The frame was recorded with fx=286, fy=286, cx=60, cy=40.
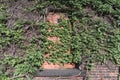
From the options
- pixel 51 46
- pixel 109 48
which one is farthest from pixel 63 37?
pixel 109 48

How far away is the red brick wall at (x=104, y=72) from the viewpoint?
724 centimetres

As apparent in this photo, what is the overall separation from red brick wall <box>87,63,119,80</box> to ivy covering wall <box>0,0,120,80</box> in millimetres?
162

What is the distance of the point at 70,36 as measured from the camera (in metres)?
7.03

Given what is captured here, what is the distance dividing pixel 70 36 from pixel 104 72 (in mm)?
1330

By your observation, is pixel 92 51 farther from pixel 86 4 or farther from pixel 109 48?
pixel 86 4

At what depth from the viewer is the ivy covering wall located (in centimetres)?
643

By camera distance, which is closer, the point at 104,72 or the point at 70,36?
the point at 70,36

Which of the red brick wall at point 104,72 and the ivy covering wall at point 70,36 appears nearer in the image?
the ivy covering wall at point 70,36

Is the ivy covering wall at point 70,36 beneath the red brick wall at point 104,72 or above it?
above

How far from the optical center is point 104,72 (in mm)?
Result: 7375

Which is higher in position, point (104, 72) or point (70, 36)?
point (70, 36)

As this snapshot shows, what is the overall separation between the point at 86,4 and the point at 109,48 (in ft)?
4.20

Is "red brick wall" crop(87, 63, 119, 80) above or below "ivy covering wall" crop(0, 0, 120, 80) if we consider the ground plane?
below

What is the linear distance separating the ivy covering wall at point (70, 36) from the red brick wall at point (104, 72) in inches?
6.4
